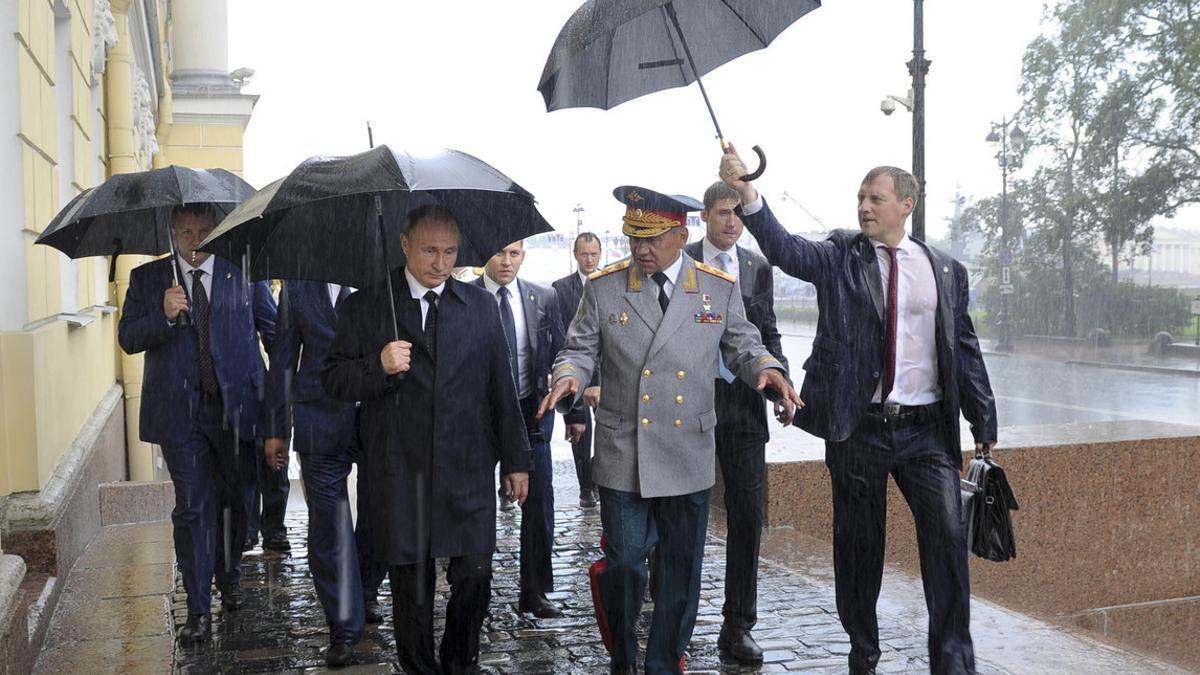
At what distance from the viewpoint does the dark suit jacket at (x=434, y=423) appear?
4160 millimetres

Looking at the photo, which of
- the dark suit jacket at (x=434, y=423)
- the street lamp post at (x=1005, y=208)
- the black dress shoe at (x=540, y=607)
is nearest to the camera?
the dark suit jacket at (x=434, y=423)

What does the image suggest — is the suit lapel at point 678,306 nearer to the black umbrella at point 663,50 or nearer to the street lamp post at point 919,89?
the black umbrella at point 663,50

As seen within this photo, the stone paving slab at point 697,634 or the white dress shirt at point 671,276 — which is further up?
the white dress shirt at point 671,276

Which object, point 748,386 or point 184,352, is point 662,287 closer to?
point 748,386

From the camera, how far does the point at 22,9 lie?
5.72 metres

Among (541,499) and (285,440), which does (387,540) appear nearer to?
(285,440)

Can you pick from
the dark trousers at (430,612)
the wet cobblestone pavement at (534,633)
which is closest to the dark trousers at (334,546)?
the wet cobblestone pavement at (534,633)

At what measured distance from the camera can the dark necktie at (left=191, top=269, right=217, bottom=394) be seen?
544cm

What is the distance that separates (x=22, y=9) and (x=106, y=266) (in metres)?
A: 5.76

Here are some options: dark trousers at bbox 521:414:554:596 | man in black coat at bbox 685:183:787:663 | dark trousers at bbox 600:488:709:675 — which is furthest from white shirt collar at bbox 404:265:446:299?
dark trousers at bbox 521:414:554:596

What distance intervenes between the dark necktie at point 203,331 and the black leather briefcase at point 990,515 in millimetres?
3242

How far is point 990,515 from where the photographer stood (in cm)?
478

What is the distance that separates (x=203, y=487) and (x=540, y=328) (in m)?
1.94

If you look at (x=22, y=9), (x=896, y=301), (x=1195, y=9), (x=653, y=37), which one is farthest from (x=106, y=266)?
(x=1195, y=9)
